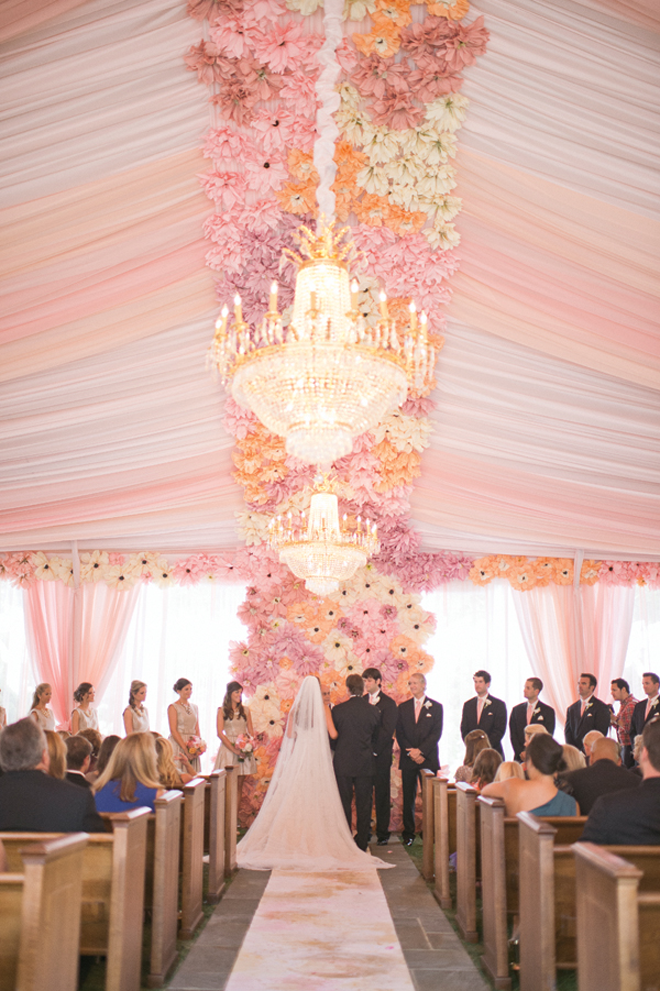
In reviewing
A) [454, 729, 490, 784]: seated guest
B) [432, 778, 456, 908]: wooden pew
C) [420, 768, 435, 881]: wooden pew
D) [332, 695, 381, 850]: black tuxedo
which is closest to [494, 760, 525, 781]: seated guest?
[432, 778, 456, 908]: wooden pew

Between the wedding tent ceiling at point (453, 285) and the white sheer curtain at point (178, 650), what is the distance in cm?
117

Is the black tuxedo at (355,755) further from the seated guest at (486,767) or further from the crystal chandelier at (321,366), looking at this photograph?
the crystal chandelier at (321,366)

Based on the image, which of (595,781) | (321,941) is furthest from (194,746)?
(595,781)

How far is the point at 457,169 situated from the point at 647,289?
1.58 metres

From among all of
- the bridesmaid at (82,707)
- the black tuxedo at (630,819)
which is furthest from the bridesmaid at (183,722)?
the black tuxedo at (630,819)

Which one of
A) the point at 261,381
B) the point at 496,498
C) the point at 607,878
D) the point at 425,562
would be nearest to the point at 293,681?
the point at 425,562

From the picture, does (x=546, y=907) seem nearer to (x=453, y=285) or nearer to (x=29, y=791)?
(x=29, y=791)

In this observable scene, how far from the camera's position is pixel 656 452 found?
7.67m

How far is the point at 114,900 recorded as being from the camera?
375 cm

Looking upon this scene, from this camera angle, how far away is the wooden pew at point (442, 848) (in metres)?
6.12

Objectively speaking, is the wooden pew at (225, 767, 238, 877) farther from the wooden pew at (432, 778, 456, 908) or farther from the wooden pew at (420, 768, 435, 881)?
the wooden pew at (432, 778, 456, 908)

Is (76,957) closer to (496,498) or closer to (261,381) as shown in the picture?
(261,381)

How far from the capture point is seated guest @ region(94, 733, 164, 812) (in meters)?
4.63

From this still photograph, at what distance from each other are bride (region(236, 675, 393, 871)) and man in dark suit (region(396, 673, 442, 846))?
3.41 ft
